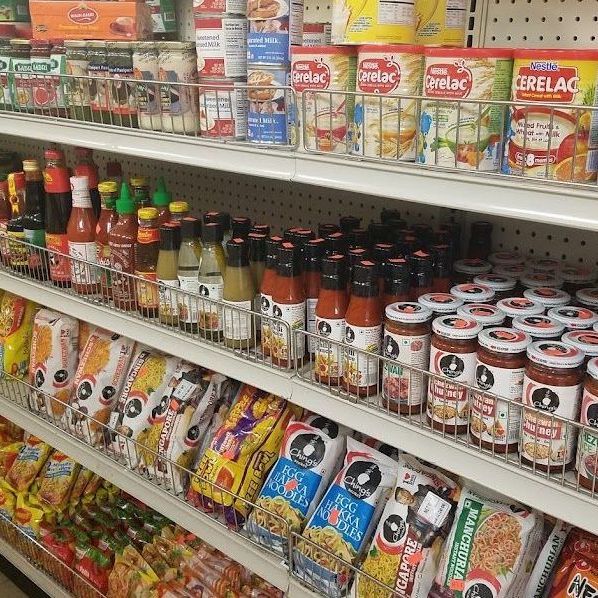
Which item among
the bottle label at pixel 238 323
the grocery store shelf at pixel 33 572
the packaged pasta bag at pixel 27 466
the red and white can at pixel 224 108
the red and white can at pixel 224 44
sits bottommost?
the grocery store shelf at pixel 33 572

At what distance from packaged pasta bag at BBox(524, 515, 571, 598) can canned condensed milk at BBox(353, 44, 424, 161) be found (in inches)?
26.3

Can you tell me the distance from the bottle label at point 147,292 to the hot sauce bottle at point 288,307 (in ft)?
1.22

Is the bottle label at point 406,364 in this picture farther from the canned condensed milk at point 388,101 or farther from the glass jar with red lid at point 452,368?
the canned condensed milk at point 388,101

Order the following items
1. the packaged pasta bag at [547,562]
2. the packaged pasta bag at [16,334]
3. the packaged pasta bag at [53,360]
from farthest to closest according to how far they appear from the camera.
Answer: the packaged pasta bag at [16,334] < the packaged pasta bag at [53,360] < the packaged pasta bag at [547,562]


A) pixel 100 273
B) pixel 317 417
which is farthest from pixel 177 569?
pixel 100 273

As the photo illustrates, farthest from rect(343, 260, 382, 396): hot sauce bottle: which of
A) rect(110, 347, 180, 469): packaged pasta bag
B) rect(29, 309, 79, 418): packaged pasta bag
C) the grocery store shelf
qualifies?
the grocery store shelf

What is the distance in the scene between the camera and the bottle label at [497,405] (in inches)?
38.7

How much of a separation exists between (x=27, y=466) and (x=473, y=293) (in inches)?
63.6

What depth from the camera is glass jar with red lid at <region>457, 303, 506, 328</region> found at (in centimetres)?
105

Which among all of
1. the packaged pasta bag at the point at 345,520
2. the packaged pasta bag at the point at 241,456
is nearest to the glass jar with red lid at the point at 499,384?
the packaged pasta bag at the point at 345,520

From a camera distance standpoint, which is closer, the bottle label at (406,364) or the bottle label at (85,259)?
the bottle label at (406,364)

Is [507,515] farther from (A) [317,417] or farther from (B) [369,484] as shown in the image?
(A) [317,417]

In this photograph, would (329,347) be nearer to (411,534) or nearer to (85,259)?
(411,534)

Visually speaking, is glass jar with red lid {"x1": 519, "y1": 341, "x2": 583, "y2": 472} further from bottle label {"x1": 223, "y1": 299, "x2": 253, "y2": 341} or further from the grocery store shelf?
the grocery store shelf
